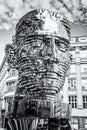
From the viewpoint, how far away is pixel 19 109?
2201mm

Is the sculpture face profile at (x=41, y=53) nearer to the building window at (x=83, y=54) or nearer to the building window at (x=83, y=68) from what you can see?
the building window at (x=83, y=68)

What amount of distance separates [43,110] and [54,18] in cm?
145

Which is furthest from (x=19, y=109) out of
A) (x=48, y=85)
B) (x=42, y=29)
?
(x=42, y=29)

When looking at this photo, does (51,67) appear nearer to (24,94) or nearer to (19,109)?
(24,94)

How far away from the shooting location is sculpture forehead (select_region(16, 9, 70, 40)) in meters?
2.53

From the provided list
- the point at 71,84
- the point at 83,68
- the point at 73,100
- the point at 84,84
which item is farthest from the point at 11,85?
the point at 83,68

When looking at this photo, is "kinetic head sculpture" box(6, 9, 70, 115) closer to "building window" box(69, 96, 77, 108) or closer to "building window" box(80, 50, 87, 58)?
"building window" box(69, 96, 77, 108)

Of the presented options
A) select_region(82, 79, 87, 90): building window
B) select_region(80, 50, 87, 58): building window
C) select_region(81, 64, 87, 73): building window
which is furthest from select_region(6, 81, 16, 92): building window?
select_region(80, 50, 87, 58): building window

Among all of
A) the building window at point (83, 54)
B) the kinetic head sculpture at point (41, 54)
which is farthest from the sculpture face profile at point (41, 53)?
the building window at point (83, 54)

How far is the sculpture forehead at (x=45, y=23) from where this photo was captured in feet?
8.30

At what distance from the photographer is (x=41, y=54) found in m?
2.45

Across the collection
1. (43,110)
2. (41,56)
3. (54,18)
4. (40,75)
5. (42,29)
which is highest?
(54,18)

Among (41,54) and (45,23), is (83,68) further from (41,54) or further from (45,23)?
(41,54)

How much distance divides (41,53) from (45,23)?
50 centimetres
